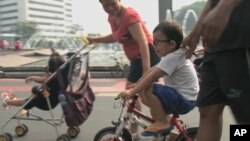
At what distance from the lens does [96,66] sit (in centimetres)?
1153

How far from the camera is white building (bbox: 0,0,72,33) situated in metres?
22.8

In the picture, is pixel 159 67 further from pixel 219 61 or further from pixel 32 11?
pixel 32 11

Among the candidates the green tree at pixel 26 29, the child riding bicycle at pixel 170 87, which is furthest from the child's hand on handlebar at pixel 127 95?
the green tree at pixel 26 29

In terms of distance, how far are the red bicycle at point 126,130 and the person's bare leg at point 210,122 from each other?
2.85ft

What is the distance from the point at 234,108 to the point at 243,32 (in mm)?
362

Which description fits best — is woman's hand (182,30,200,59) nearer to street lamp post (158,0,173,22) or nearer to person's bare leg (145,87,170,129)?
person's bare leg (145,87,170,129)

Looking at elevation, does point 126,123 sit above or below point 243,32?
below

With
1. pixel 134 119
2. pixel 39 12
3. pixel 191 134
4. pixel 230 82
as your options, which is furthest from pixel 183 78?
pixel 39 12

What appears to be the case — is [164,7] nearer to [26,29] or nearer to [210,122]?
[210,122]

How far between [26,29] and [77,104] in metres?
18.4

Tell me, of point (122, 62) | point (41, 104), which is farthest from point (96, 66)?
point (41, 104)

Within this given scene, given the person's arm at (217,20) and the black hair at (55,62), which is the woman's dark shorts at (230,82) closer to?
the person's arm at (217,20)

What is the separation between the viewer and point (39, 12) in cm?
2442

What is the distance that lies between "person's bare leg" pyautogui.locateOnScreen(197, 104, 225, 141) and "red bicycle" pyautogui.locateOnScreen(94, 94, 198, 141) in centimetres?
87
